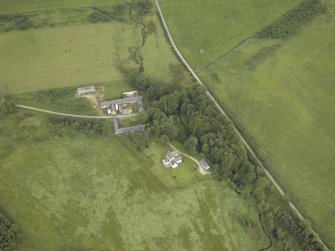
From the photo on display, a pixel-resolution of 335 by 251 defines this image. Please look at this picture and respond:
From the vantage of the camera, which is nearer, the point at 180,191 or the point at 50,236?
the point at 50,236

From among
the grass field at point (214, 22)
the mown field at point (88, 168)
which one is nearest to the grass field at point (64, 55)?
the mown field at point (88, 168)

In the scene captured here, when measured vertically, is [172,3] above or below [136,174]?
above

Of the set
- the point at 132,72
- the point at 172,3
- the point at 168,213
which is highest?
the point at 172,3

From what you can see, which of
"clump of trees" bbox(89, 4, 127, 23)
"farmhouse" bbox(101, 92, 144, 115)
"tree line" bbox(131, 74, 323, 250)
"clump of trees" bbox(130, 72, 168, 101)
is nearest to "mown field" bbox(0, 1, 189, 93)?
"clump of trees" bbox(89, 4, 127, 23)

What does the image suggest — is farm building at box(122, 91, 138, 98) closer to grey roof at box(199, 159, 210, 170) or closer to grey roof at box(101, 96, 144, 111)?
grey roof at box(101, 96, 144, 111)

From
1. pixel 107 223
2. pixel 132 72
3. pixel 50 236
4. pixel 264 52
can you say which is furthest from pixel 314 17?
pixel 50 236

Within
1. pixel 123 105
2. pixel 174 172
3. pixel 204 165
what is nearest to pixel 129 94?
pixel 123 105

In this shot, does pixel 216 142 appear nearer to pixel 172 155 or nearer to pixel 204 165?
pixel 204 165

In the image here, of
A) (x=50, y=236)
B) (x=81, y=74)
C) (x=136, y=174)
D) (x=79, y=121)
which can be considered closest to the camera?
(x=50, y=236)

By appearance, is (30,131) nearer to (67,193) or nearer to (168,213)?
A: (67,193)
